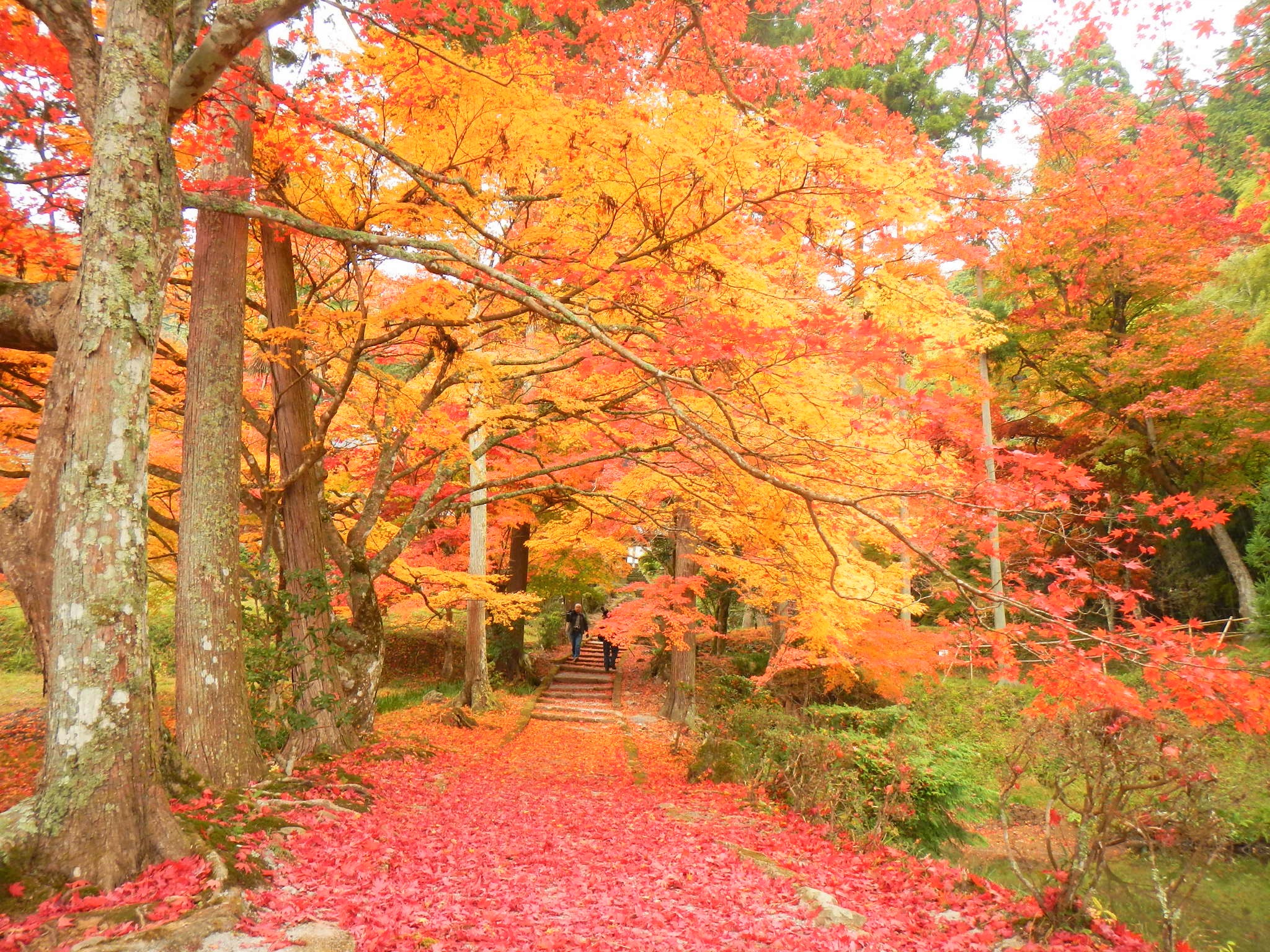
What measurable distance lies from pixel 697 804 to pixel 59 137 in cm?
907

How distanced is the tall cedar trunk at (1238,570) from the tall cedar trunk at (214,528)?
683 inches

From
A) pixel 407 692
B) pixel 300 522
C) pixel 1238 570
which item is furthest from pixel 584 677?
pixel 1238 570

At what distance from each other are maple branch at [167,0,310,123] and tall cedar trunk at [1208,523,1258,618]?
57.8 ft

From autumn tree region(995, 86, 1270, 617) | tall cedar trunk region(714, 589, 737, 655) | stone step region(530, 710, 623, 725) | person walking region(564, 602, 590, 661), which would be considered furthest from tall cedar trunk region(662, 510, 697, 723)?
autumn tree region(995, 86, 1270, 617)

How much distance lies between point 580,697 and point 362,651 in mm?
9696

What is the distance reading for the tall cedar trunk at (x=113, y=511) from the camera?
126 inches

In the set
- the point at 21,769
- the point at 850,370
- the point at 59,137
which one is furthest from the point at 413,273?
the point at 21,769

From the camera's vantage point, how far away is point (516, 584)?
53.0 feet

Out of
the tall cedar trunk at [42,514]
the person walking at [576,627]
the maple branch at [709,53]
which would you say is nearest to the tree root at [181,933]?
the tall cedar trunk at [42,514]

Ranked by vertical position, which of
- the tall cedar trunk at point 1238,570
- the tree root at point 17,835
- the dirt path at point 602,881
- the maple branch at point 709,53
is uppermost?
the maple branch at point 709,53

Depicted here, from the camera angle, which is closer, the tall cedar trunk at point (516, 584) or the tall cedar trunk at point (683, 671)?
the tall cedar trunk at point (683, 671)

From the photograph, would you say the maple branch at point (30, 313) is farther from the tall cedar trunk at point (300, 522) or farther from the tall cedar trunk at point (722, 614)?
the tall cedar trunk at point (722, 614)

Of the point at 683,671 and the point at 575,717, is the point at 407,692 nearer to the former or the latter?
the point at 575,717

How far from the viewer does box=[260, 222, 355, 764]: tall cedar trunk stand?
6.95 m
